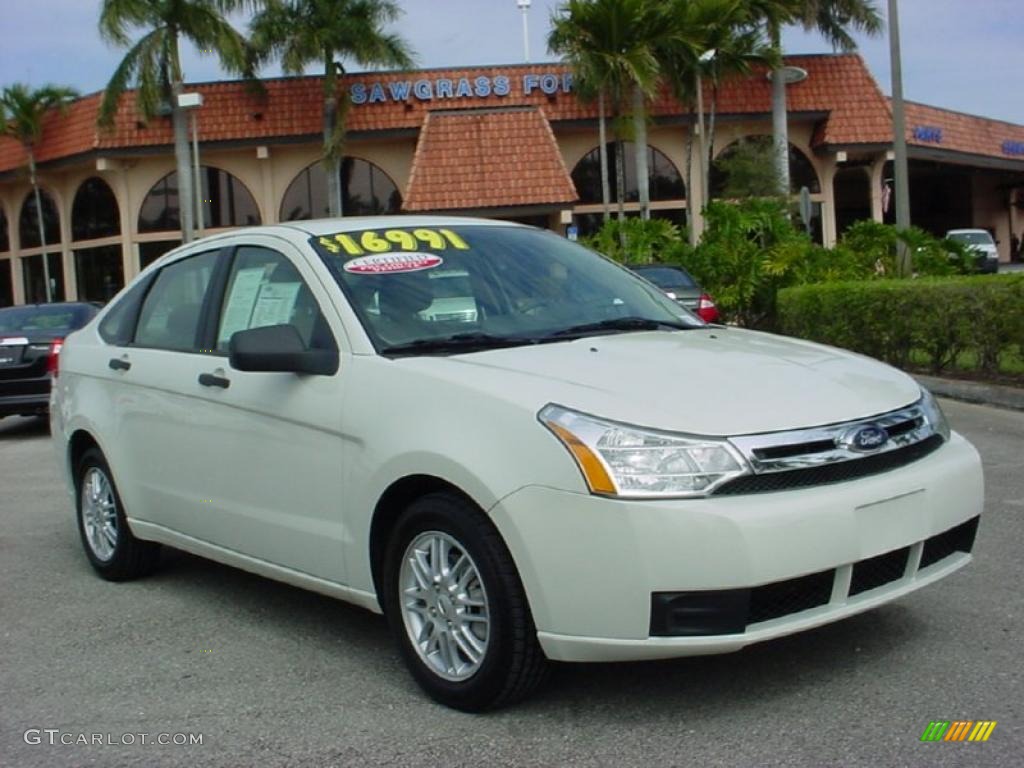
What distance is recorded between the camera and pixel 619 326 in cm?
460

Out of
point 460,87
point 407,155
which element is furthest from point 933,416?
point 407,155

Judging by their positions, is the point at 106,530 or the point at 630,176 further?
the point at 630,176

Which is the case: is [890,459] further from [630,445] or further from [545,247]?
[545,247]

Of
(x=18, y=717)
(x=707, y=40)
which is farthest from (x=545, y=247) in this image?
(x=707, y=40)

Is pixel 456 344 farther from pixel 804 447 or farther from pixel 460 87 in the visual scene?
pixel 460 87

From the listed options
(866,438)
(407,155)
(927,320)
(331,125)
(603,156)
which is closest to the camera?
(866,438)

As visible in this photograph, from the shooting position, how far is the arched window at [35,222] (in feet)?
115

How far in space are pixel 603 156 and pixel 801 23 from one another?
23.6 ft

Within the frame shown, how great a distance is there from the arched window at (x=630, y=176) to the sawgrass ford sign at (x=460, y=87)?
8.55 ft

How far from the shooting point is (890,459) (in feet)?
12.2

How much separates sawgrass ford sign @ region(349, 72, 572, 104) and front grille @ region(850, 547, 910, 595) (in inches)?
1099

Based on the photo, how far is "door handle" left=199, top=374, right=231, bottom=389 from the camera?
4.75m

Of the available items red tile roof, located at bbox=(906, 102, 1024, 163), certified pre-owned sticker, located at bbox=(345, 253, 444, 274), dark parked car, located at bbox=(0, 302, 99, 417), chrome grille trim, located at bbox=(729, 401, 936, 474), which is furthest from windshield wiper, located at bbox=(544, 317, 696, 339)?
red tile roof, located at bbox=(906, 102, 1024, 163)

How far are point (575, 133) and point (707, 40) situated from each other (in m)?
4.80
